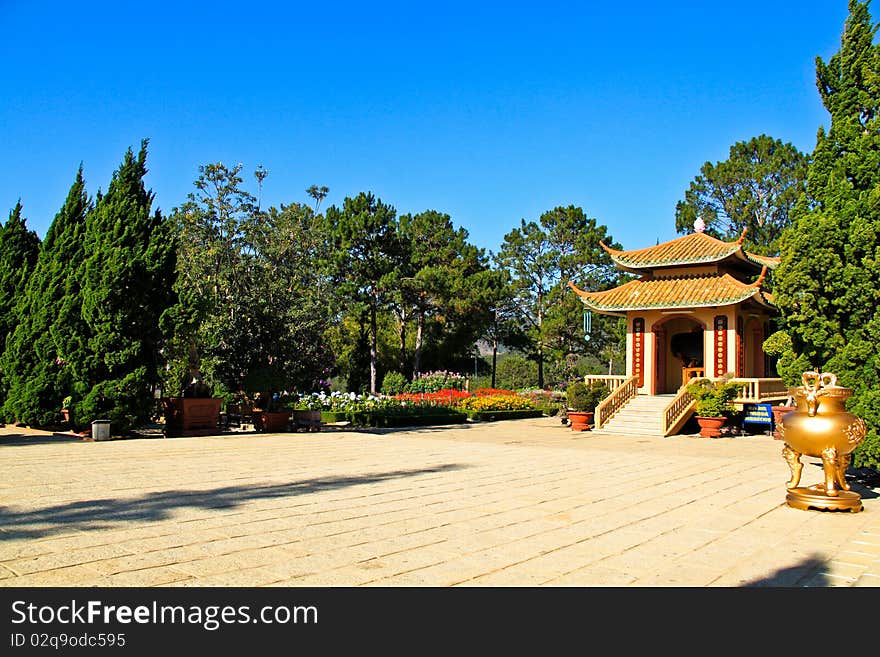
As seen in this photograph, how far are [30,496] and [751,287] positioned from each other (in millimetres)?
18473

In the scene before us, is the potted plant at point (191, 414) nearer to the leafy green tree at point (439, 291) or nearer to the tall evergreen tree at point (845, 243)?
the tall evergreen tree at point (845, 243)

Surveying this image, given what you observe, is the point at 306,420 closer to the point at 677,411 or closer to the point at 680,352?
the point at 677,411

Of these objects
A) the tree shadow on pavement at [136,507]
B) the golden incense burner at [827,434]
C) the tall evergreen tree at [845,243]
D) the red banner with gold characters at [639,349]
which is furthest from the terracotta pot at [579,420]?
the golden incense burner at [827,434]

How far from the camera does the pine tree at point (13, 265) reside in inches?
602

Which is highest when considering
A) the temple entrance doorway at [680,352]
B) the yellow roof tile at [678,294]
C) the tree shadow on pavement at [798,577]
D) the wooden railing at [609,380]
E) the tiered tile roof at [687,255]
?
the tiered tile roof at [687,255]

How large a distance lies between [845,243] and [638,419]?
37.6ft

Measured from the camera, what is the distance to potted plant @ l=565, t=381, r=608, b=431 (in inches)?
749

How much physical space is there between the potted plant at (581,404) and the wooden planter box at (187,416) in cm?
1009

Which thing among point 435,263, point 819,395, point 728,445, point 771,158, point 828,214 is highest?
point 771,158

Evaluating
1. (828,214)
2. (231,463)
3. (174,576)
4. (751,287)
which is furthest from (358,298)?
(174,576)

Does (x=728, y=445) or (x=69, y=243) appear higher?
(x=69, y=243)
